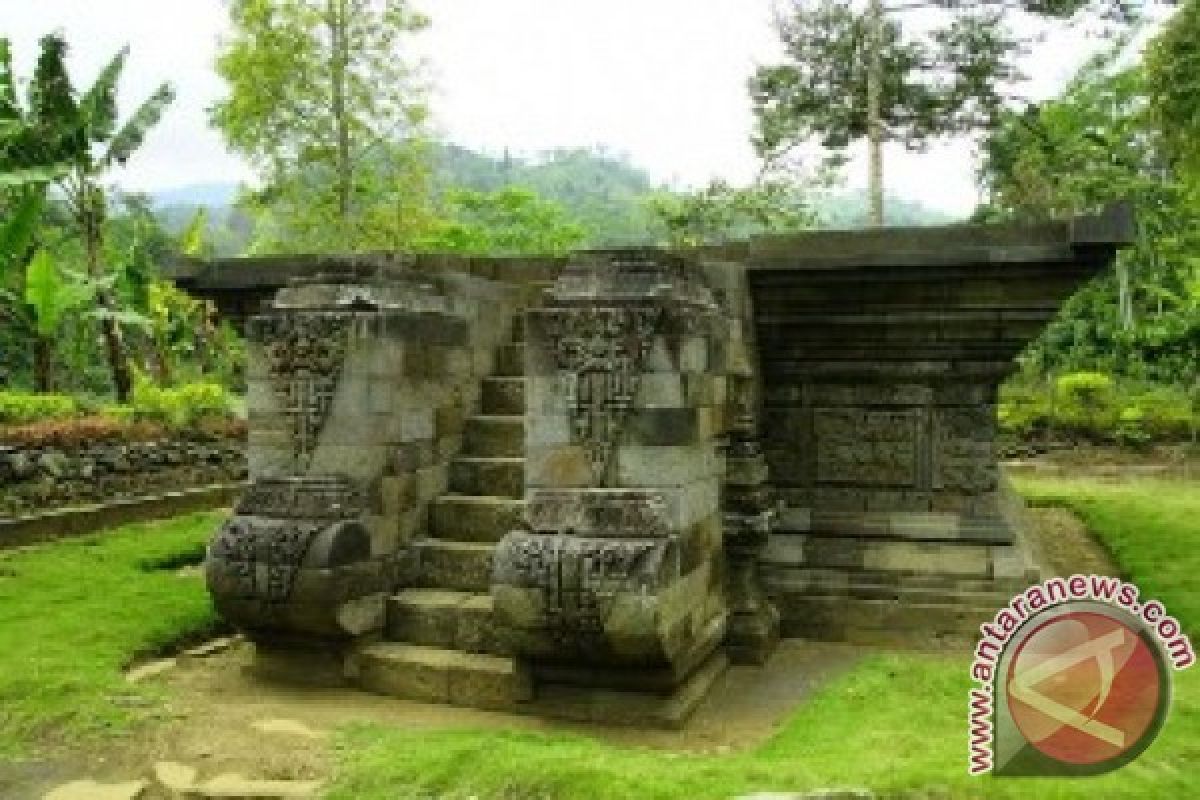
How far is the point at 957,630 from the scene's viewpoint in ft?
16.5

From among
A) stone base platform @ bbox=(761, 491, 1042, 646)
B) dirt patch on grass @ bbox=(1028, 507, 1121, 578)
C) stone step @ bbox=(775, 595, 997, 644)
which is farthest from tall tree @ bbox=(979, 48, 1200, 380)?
stone step @ bbox=(775, 595, 997, 644)

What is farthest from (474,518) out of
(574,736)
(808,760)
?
(808,760)

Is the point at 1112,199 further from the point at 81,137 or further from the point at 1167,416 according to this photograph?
the point at 81,137

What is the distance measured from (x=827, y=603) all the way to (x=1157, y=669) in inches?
104

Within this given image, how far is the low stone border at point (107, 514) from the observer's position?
26.3 feet

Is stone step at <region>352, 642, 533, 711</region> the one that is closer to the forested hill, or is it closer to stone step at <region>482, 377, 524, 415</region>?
stone step at <region>482, 377, 524, 415</region>

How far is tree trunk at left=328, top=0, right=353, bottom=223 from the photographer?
19703mm

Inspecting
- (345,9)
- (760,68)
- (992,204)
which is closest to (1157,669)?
(760,68)

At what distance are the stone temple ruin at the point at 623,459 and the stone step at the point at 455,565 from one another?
14mm

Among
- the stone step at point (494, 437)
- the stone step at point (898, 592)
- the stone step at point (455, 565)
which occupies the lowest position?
the stone step at point (898, 592)

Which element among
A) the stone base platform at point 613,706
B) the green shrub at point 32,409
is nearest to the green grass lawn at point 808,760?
the stone base platform at point 613,706

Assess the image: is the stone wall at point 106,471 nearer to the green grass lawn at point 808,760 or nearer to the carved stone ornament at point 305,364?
the carved stone ornament at point 305,364

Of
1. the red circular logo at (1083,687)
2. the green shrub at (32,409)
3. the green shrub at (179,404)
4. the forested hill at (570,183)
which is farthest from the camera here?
the forested hill at (570,183)

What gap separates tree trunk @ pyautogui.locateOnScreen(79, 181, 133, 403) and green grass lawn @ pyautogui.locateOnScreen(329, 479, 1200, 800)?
10.3m
